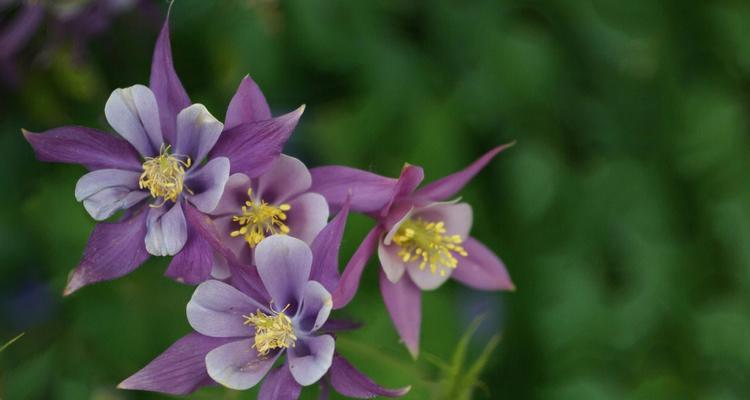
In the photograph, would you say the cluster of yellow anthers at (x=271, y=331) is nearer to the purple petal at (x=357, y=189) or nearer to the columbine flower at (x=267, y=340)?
the columbine flower at (x=267, y=340)

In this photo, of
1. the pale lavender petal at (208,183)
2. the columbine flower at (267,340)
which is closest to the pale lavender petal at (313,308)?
the columbine flower at (267,340)

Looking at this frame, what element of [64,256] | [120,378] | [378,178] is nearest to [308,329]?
[378,178]

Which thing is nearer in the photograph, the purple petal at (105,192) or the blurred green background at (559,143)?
the purple petal at (105,192)

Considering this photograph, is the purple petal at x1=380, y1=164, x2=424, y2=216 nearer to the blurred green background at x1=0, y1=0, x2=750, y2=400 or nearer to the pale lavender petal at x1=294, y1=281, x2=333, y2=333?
the pale lavender petal at x1=294, y1=281, x2=333, y2=333

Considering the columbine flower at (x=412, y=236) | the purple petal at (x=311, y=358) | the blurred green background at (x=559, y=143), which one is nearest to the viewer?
the purple petal at (x=311, y=358)

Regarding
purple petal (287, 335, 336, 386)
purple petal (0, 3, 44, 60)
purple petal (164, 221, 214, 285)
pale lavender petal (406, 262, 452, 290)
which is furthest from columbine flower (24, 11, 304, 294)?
purple petal (0, 3, 44, 60)

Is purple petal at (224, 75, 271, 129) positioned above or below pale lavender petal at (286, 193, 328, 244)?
above

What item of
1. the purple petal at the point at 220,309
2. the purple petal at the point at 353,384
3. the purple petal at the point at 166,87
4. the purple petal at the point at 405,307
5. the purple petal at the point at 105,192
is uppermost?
the purple petal at the point at 166,87
